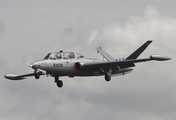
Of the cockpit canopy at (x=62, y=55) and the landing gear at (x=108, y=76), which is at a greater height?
the cockpit canopy at (x=62, y=55)

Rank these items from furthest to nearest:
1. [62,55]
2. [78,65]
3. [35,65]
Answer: [78,65] → [62,55] → [35,65]

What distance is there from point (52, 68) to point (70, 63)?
104 inches

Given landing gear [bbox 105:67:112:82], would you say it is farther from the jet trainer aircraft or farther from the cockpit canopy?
the cockpit canopy

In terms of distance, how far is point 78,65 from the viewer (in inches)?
3187

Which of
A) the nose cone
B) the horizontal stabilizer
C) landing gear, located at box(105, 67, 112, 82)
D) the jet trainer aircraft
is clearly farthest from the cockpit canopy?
the horizontal stabilizer

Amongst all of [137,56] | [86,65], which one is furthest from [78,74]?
[137,56]

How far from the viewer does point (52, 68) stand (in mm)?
79188

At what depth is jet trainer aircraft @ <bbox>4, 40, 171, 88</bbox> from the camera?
257ft

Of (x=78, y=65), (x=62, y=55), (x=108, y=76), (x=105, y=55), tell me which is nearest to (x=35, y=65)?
(x=62, y=55)

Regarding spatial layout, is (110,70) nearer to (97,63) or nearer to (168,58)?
(97,63)

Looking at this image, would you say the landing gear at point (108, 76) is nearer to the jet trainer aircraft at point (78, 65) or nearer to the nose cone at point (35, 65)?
the jet trainer aircraft at point (78, 65)

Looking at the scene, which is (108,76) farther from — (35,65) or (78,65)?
(35,65)

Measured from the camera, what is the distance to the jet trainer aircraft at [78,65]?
7838 cm

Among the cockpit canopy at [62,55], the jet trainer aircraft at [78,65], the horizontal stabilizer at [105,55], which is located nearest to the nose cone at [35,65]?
the jet trainer aircraft at [78,65]
